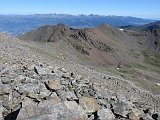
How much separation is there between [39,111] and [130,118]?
5.45 m

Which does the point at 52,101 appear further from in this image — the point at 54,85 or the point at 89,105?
the point at 54,85

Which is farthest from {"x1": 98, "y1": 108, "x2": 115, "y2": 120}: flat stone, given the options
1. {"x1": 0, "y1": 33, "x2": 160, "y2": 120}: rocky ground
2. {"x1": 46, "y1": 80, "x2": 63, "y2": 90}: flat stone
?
{"x1": 46, "y1": 80, "x2": 63, "y2": 90}: flat stone

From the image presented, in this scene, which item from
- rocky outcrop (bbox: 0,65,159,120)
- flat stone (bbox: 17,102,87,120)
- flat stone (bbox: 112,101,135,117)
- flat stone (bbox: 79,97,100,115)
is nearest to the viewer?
flat stone (bbox: 17,102,87,120)

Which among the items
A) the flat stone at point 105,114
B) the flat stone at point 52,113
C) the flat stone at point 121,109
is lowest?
the flat stone at point 121,109

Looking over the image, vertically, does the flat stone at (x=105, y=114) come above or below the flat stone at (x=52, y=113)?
below

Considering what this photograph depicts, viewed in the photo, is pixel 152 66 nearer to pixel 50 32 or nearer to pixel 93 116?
pixel 50 32

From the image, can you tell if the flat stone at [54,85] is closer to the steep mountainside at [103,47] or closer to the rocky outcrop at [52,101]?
the rocky outcrop at [52,101]

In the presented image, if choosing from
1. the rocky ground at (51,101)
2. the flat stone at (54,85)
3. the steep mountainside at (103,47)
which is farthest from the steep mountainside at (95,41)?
the flat stone at (54,85)

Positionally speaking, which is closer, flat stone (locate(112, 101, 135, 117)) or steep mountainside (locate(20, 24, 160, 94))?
flat stone (locate(112, 101, 135, 117))

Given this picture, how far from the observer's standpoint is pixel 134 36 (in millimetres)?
186000

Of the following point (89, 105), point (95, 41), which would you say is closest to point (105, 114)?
point (89, 105)

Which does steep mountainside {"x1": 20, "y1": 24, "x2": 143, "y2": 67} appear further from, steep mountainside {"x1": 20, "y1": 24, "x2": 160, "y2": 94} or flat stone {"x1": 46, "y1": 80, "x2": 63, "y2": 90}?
flat stone {"x1": 46, "y1": 80, "x2": 63, "y2": 90}

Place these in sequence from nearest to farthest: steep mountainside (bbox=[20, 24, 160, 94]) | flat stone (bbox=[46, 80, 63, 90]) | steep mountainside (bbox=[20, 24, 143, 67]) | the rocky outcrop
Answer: the rocky outcrop < flat stone (bbox=[46, 80, 63, 90]) < steep mountainside (bbox=[20, 24, 160, 94]) < steep mountainside (bbox=[20, 24, 143, 67])

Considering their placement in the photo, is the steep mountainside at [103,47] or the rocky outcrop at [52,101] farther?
the steep mountainside at [103,47]
